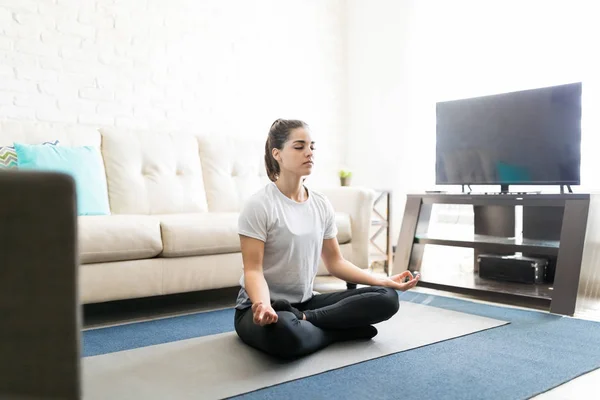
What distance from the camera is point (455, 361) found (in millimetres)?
1743

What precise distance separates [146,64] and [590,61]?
270 centimetres

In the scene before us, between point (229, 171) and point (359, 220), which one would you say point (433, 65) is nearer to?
point (359, 220)

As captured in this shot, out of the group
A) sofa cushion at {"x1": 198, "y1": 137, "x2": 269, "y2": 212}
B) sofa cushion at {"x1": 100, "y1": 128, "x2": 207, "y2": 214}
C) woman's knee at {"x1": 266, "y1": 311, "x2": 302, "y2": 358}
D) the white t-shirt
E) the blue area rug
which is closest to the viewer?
the blue area rug

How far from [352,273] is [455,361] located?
18.6 inches

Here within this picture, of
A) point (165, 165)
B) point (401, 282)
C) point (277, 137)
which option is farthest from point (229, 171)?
point (401, 282)

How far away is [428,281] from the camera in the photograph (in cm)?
314

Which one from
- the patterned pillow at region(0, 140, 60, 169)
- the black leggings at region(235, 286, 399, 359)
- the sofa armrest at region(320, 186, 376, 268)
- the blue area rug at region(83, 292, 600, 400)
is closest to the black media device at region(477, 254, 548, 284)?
the blue area rug at region(83, 292, 600, 400)

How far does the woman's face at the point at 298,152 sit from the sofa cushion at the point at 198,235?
776 millimetres

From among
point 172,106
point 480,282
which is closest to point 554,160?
point 480,282

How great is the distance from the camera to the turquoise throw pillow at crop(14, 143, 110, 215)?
2582 millimetres

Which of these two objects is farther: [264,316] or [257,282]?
[257,282]

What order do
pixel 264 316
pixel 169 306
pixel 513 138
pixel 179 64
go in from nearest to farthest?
pixel 264 316, pixel 169 306, pixel 513 138, pixel 179 64

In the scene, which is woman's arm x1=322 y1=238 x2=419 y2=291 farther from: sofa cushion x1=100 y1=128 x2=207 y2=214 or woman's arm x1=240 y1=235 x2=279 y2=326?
sofa cushion x1=100 y1=128 x2=207 y2=214

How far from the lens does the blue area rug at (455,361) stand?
1.48m
